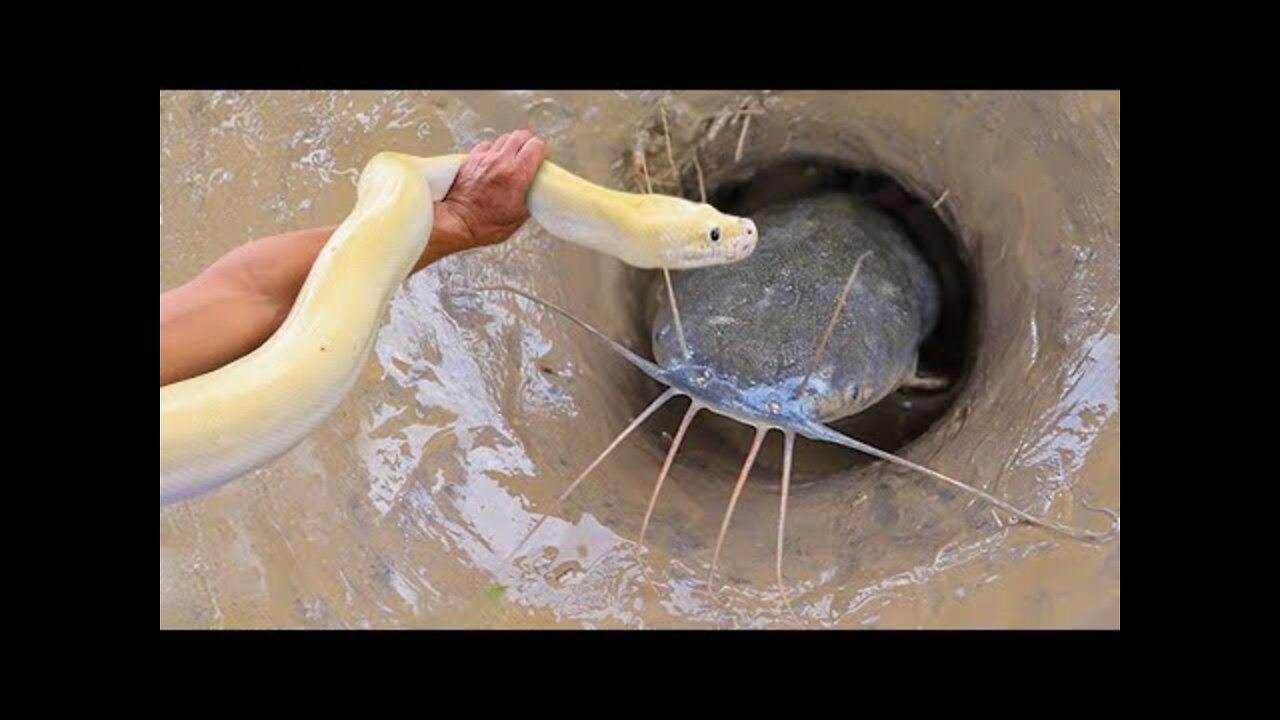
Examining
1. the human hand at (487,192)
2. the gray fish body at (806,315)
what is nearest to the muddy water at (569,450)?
the gray fish body at (806,315)

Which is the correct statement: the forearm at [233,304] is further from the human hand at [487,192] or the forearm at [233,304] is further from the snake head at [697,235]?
the snake head at [697,235]

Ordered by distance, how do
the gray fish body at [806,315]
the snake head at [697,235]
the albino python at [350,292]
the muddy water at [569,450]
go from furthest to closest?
the gray fish body at [806,315] → the muddy water at [569,450] → the snake head at [697,235] → the albino python at [350,292]

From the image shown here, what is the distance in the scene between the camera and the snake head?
1.43 m

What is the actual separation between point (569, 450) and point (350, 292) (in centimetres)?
66

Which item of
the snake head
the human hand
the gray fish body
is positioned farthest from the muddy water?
the snake head

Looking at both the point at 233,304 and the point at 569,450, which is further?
the point at 569,450

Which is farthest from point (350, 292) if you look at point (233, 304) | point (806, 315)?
point (806, 315)

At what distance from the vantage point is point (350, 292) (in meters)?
1.27

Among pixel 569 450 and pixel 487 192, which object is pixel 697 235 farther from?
pixel 569 450

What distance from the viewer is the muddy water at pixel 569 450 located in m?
1.65

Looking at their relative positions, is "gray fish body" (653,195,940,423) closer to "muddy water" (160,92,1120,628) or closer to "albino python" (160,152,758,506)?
"muddy water" (160,92,1120,628)

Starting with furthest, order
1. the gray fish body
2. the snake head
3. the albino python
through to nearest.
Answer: the gray fish body → the snake head → the albino python

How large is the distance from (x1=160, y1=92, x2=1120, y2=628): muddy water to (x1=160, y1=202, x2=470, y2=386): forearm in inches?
15.3

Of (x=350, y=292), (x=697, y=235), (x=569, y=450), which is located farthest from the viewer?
(x=569, y=450)
